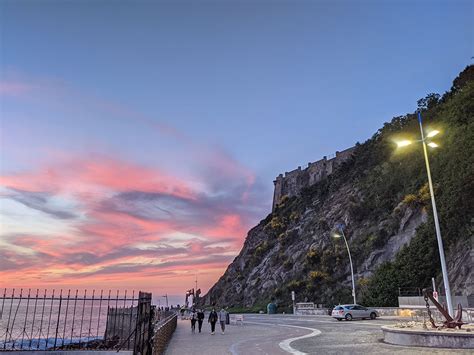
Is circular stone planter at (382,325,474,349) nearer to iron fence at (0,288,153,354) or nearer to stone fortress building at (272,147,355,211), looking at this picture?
iron fence at (0,288,153,354)

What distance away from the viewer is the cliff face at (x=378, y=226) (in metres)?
37.2

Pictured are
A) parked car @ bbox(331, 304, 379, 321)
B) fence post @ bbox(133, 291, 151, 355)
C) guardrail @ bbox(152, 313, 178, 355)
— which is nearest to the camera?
fence post @ bbox(133, 291, 151, 355)

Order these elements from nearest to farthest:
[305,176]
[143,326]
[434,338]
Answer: [143,326] → [434,338] → [305,176]

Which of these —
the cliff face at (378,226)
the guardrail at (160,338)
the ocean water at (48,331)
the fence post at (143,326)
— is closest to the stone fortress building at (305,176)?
the cliff face at (378,226)

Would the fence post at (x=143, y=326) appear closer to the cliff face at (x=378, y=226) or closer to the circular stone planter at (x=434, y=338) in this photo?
the circular stone planter at (x=434, y=338)

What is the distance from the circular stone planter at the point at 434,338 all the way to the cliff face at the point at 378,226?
891 inches

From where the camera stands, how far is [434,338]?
43.6 feet

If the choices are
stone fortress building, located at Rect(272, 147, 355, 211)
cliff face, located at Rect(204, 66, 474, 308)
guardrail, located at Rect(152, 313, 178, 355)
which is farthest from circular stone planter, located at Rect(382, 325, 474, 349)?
stone fortress building, located at Rect(272, 147, 355, 211)

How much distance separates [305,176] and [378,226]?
47812mm

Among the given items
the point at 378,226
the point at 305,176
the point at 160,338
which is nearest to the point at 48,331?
the point at 160,338

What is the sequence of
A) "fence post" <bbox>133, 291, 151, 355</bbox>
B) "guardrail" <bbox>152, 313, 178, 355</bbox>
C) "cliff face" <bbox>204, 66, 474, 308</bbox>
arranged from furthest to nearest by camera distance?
"cliff face" <bbox>204, 66, 474, 308</bbox> → "guardrail" <bbox>152, 313, 178, 355</bbox> → "fence post" <bbox>133, 291, 151, 355</bbox>

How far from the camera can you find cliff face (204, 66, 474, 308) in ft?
122

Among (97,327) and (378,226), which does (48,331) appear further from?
(378,226)

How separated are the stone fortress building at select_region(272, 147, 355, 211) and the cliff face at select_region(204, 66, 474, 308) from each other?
8665mm
